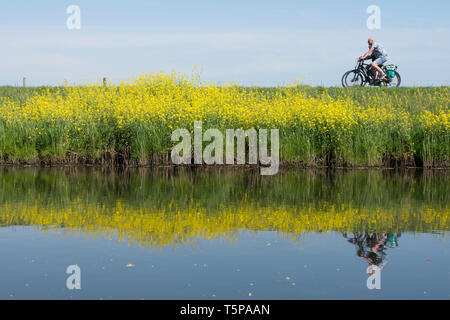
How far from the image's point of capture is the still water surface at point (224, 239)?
20.6 feet

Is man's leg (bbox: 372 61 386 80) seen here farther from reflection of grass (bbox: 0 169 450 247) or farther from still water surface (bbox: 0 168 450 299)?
still water surface (bbox: 0 168 450 299)

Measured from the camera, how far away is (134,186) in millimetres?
14773

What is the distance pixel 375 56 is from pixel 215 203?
742 inches

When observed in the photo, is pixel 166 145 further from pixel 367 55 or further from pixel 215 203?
pixel 367 55

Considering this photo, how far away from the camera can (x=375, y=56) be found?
2759 cm

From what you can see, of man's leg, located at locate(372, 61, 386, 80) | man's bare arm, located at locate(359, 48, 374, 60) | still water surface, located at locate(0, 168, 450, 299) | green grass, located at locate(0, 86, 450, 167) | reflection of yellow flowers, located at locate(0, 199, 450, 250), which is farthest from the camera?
man's leg, located at locate(372, 61, 386, 80)

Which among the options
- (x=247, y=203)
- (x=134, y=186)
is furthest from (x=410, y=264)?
(x=134, y=186)

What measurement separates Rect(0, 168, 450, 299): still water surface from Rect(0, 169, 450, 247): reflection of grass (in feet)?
0.10

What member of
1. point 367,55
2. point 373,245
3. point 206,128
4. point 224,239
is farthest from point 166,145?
point 367,55

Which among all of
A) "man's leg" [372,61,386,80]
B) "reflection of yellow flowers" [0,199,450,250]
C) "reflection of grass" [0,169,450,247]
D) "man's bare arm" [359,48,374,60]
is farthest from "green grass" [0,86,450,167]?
"reflection of yellow flowers" [0,199,450,250]

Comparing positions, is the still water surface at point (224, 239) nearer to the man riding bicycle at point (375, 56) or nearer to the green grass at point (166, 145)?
the green grass at point (166, 145)

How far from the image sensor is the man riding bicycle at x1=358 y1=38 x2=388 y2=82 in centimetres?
2712
